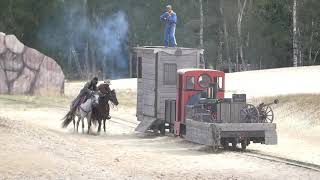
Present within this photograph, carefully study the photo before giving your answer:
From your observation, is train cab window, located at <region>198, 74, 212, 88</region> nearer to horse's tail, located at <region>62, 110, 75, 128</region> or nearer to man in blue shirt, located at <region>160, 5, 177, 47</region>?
man in blue shirt, located at <region>160, 5, 177, 47</region>

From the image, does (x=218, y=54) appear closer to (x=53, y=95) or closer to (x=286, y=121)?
(x=53, y=95)

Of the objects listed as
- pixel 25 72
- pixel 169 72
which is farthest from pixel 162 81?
pixel 25 72

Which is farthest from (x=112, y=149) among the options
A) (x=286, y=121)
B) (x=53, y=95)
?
(x=53, y=95)

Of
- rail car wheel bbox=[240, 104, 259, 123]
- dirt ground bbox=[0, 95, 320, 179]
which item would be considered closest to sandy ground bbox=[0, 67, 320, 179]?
dirt ground bbox=[0, 95, 320, 179]

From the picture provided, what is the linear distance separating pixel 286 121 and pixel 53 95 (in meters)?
18.6

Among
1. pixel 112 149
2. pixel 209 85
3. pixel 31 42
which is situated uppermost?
pixel 31 42

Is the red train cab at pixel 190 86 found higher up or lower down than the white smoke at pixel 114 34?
lower down

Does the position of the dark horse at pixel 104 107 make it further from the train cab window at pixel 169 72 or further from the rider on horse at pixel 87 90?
the train cab window at pixel 169 72

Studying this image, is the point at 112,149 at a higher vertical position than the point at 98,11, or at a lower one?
lower

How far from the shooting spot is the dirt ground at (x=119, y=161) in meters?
15.6

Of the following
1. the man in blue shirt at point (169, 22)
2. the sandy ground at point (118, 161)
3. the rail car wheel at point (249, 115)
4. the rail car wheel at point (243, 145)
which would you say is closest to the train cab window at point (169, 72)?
the man in blue shirt at point (169, 22)

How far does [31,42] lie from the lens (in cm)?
7094

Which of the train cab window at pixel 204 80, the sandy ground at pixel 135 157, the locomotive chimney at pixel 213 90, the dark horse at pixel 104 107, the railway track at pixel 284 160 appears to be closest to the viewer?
the sandy ground at pixel 135 157

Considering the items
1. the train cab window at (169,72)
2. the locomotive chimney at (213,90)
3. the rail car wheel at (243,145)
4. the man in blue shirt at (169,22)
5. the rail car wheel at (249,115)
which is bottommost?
the rail car wheel at (243,145)
